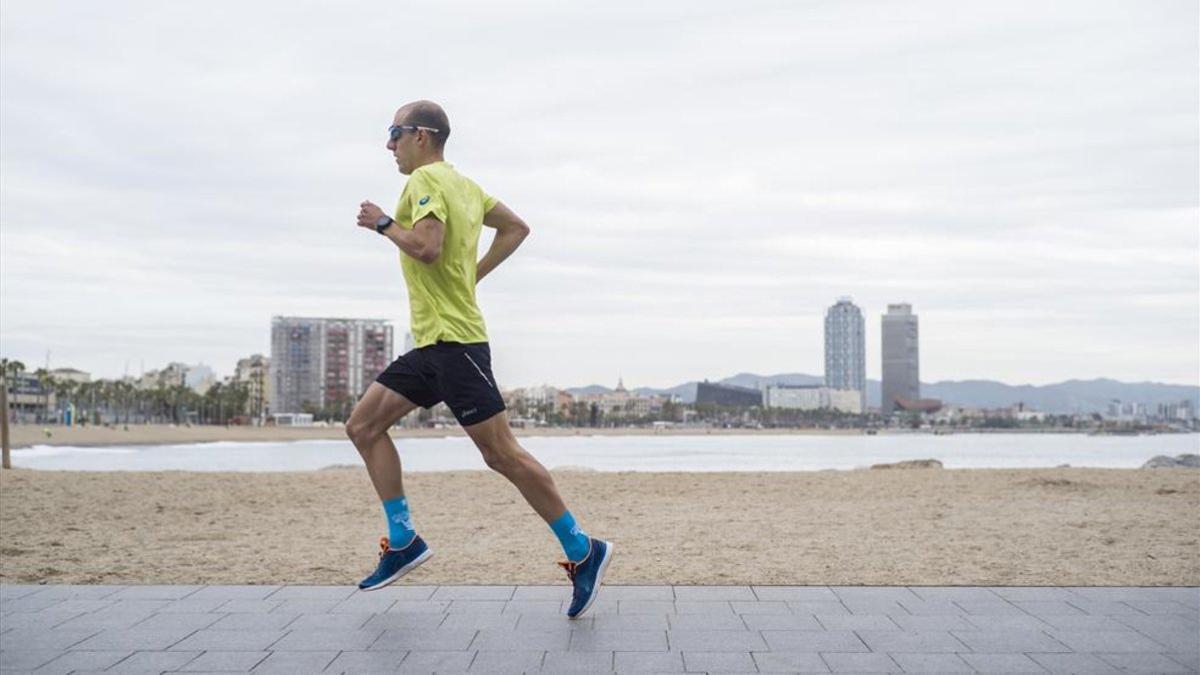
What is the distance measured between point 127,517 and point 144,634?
5.75 metres

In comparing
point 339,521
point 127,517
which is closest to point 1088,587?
point 339,521

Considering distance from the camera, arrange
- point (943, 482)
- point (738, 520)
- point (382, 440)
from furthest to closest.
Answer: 1. point (943, 482)
2. point (738, 520)
3. point (382, 440)

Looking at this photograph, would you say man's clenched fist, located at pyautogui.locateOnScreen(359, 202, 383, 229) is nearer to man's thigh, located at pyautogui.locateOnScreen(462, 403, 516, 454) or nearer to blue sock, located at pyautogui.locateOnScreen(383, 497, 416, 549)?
man's thigh, located at pyautogui.locateOnScreen(462, 403, 516, 454)

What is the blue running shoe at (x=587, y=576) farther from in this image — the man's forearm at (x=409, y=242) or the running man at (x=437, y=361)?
the man's forearm at (x=409, y=242)

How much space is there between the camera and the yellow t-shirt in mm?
4457

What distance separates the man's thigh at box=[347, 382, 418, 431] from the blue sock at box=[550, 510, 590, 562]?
807 mm

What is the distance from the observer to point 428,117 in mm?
4695

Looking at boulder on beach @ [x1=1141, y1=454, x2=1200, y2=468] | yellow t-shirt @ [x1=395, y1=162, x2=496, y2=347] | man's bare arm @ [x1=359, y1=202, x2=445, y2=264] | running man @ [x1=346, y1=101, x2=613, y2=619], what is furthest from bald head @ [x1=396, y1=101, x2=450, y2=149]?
boulder on beach @ [x1=1141, y1=454, x2=1200, y2=468]

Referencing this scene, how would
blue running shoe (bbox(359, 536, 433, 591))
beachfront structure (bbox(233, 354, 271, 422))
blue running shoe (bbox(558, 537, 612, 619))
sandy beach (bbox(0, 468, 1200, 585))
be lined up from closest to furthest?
blue running shoe (bbox(558, 537, 612, 619)) → blue running shoe (bbox(359, 536, 433, 591)) → sandy beach (bbox(0, 468, 1200, 585)) → beachfront structure (bbox(233, 354, 271, 422))

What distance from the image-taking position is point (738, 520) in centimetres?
916

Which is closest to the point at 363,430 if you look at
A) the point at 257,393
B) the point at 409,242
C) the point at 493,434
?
the point at 493,434

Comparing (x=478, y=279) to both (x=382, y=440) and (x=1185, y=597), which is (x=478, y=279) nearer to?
(x=382, y=440)

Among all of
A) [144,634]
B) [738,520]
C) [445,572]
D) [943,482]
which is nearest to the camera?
[144,634]

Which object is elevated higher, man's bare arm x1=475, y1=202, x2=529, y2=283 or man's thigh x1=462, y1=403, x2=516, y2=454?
man's bare arm x1=475, y1=202, x2=529, y2=283
